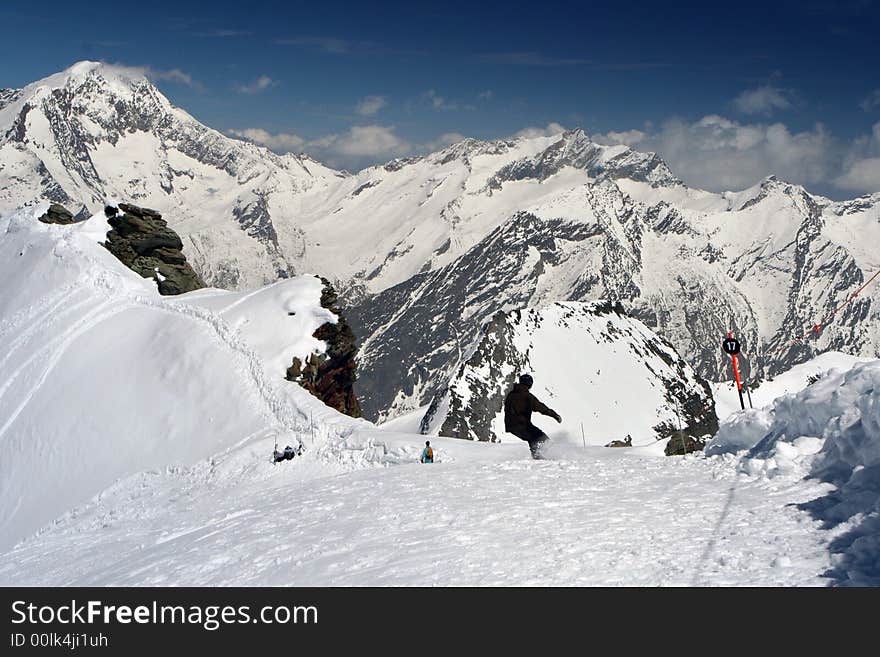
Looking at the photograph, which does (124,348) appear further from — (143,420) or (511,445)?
(511,445)

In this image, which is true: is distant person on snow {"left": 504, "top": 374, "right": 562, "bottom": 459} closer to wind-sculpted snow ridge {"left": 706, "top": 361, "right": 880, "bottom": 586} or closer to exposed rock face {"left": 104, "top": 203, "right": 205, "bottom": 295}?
wind-sculpted snow ridge {"left": 706, "top": 361, "right": 880, "bottom": 586}

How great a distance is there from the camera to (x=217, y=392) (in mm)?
26344

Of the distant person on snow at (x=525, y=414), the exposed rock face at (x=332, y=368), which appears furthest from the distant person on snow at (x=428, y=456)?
the exposed rock face at (x=332, y=368)

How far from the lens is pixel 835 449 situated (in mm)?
10336

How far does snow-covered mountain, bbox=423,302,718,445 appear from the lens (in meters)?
61.2

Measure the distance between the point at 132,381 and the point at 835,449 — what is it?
83.2 feet

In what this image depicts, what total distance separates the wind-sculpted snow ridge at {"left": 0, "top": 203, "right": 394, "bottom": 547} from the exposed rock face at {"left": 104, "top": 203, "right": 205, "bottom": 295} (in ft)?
9.21

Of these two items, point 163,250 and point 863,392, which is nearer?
point 863,392

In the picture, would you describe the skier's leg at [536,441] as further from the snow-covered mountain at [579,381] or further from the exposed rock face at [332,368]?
the snow-covered mountain at [579,381]

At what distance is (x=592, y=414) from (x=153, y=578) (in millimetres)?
58377

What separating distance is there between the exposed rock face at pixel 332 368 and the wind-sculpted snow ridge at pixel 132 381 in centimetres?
53

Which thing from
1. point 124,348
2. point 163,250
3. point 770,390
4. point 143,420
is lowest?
point 770,390
